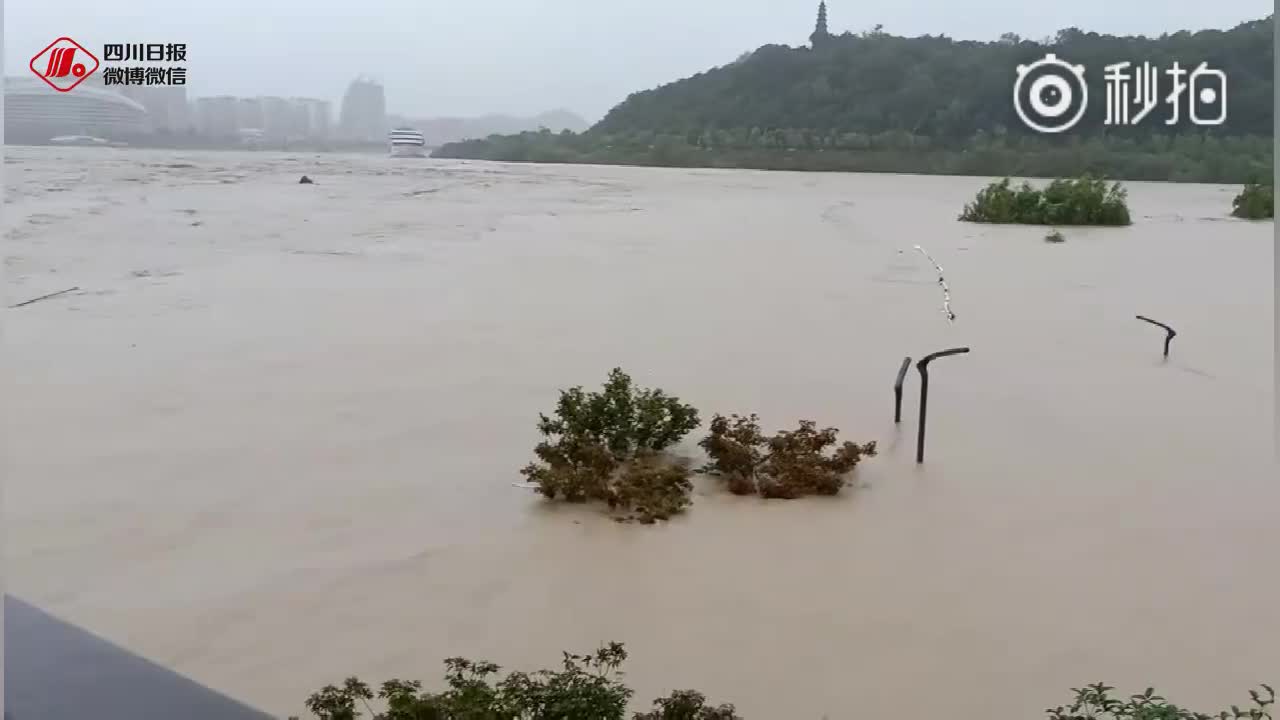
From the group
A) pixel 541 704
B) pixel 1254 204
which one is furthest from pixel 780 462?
pixel 1254 204

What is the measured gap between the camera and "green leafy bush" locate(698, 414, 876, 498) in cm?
346

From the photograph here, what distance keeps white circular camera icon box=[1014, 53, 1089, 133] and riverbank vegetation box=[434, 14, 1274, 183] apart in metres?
0.37

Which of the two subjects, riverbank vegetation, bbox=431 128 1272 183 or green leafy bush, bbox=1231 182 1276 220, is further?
riverbank vegetation, bbox=431 128 1272 183

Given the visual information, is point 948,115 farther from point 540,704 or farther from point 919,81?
point 540,704

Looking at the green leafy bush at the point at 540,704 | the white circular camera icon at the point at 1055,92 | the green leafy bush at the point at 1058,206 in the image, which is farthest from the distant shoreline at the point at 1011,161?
the green leafy bush at the point at 540,704

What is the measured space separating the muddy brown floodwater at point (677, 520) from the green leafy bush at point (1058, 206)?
4131mm

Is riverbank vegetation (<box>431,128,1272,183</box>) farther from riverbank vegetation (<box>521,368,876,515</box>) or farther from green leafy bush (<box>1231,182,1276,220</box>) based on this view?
riverbank vegetation (<box>521,368,876,515</box>)

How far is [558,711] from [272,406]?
3033 mm

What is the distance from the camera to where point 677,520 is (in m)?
3.26

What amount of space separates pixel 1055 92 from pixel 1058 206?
158 inches

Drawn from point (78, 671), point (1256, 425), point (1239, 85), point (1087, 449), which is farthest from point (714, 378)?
point (1239, 85)

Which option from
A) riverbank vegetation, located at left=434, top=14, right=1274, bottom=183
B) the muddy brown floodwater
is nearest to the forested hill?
riverbank vegetation, located at left=434, top=14, right=1274, bottom=183

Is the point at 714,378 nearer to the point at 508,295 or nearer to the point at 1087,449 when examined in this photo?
the point at 1087,449

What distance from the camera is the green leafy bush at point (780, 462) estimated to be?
3.46 m
